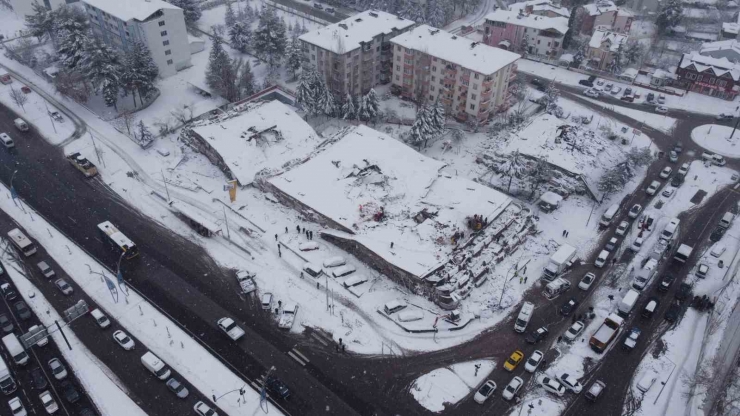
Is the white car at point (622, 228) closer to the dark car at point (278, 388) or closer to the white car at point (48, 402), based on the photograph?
the dark car at point (278, 388)

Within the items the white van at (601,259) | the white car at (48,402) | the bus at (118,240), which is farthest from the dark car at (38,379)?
the white van at (601,259)

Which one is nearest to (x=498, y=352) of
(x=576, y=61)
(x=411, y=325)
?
(x=411, y=325)

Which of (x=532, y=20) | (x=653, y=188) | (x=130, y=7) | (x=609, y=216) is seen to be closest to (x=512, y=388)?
(x=609, y=216)

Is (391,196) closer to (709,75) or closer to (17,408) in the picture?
(17,408)

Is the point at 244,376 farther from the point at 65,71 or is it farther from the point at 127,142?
the point at 65,71

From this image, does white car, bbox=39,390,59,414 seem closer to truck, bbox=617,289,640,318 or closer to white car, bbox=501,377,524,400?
white car, bbox=501,377,524,400

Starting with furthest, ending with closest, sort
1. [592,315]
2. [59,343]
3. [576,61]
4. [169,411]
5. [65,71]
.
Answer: [576,61], [65,71], [592,315], [59,343], [169,411]

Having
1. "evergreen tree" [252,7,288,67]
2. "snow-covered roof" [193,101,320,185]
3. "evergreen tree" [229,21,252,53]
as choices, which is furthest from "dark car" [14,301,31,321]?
"evergreen tree" [229,21,252,53]
